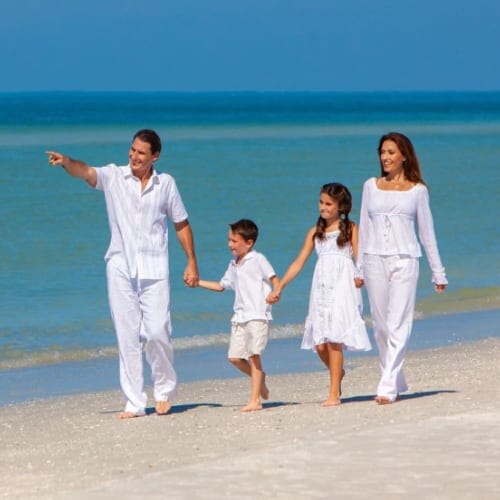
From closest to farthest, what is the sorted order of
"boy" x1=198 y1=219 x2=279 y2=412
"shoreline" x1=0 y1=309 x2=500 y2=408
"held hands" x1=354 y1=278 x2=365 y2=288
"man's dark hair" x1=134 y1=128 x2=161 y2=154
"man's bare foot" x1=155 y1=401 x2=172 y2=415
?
"man's dark hair" x1=134 y1=128 x2=161 y2=154 < "held hands" x1=354 y1=278 x2=365 y2=288 < "boy" x1=198 y1=219 x2=279 y2=412 < "man's bare foot" x1=155 y1=401 x2=172 y2=415 < "shoreline" x1=0 y1=309 x2=500 y2=408

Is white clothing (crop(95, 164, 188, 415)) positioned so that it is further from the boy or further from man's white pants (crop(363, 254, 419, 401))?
man's white pants (crop(363, 254, 419, 401))

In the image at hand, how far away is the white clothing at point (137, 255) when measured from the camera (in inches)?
320

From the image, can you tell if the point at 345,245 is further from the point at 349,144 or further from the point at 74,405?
the point at 349,144

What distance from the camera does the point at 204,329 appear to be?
13758 mm

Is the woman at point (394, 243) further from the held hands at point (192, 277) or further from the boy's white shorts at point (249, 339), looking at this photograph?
the held hands at point (192, 277)

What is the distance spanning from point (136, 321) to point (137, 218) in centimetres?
59

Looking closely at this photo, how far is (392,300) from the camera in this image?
8.20m

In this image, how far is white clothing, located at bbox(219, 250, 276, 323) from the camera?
837 centimetres

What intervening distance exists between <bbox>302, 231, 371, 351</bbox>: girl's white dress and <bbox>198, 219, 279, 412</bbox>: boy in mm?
284

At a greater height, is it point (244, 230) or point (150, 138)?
point (150, 138)

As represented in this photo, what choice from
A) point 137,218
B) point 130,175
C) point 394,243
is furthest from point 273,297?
point 130,175

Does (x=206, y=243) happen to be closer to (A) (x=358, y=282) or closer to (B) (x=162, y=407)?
(B) (x=162, y=407)

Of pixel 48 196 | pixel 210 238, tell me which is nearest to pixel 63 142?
pixel 48 196

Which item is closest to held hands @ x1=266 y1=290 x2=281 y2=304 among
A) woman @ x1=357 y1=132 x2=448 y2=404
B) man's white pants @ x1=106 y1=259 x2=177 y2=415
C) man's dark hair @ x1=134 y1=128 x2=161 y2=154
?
woman @ x1=357 y1=132 x2=448 y2=404
